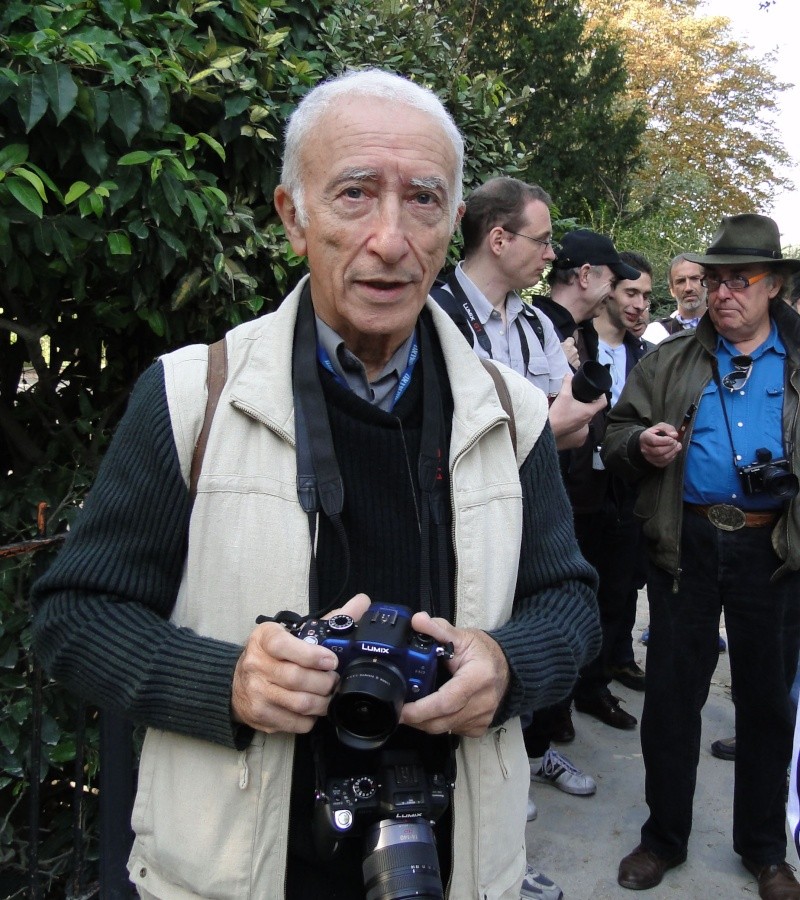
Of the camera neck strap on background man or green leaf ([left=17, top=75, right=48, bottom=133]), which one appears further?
green leaf ([left=17, top=75, right=48, bottom=133])

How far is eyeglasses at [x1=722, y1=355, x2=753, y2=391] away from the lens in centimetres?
326

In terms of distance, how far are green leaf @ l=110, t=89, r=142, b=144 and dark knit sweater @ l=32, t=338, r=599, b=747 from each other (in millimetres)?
1036

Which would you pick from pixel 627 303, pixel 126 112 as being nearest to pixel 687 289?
pixel 627 303

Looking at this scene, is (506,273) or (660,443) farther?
(506,273)

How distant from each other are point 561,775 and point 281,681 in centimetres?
311

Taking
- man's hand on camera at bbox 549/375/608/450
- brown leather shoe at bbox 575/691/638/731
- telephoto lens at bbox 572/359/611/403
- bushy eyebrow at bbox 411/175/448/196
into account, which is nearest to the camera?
bushy eyebrow at bbox 411/175/448/196

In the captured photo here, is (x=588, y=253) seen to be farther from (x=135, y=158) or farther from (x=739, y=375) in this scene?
(x=135, y=158)

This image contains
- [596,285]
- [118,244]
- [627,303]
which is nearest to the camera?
[118,244]

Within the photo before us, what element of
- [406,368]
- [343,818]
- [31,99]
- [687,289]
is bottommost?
[343,818]

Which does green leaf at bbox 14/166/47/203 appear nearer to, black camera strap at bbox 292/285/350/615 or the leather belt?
black camera strap at bbox 292/285/350/615

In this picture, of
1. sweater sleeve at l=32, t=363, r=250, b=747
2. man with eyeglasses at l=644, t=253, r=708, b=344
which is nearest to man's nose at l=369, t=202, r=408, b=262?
sweater sleeve at l=32, t=363, r=250, b=747

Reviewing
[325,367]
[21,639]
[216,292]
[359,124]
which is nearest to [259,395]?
[325,367]

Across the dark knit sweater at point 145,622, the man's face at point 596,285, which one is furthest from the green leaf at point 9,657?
the man's face at point 596,285

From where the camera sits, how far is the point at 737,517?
3.20 meters
